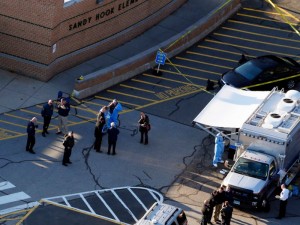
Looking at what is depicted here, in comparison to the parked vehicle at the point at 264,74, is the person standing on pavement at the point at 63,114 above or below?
below

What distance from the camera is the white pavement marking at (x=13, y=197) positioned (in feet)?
109

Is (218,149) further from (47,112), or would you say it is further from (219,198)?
(47,112)

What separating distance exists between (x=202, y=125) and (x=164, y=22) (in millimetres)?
11292

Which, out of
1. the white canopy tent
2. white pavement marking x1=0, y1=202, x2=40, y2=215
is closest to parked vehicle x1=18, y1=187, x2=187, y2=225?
white pavement marking x1=0, y1=202, x2=40, y2=215


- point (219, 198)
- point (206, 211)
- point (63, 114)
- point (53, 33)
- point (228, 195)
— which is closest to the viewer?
point (206, 211)

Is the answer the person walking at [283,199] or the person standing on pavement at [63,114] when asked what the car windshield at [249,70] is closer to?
the person standing on pavement at [63,114]

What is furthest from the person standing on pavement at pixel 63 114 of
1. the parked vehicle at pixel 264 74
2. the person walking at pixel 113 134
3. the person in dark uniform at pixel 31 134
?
the parked vehicle at pixel 264 74

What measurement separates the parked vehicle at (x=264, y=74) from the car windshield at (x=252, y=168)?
22.6 feet

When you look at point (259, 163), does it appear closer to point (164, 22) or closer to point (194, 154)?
point (194, 154)

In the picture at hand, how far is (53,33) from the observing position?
4072cm

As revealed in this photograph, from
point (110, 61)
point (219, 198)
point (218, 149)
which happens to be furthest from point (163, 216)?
point (110, 61)

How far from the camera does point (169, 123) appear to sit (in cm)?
3916

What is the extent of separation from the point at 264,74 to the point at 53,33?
9.10 m

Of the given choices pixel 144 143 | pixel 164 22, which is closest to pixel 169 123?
pixel 144 143
